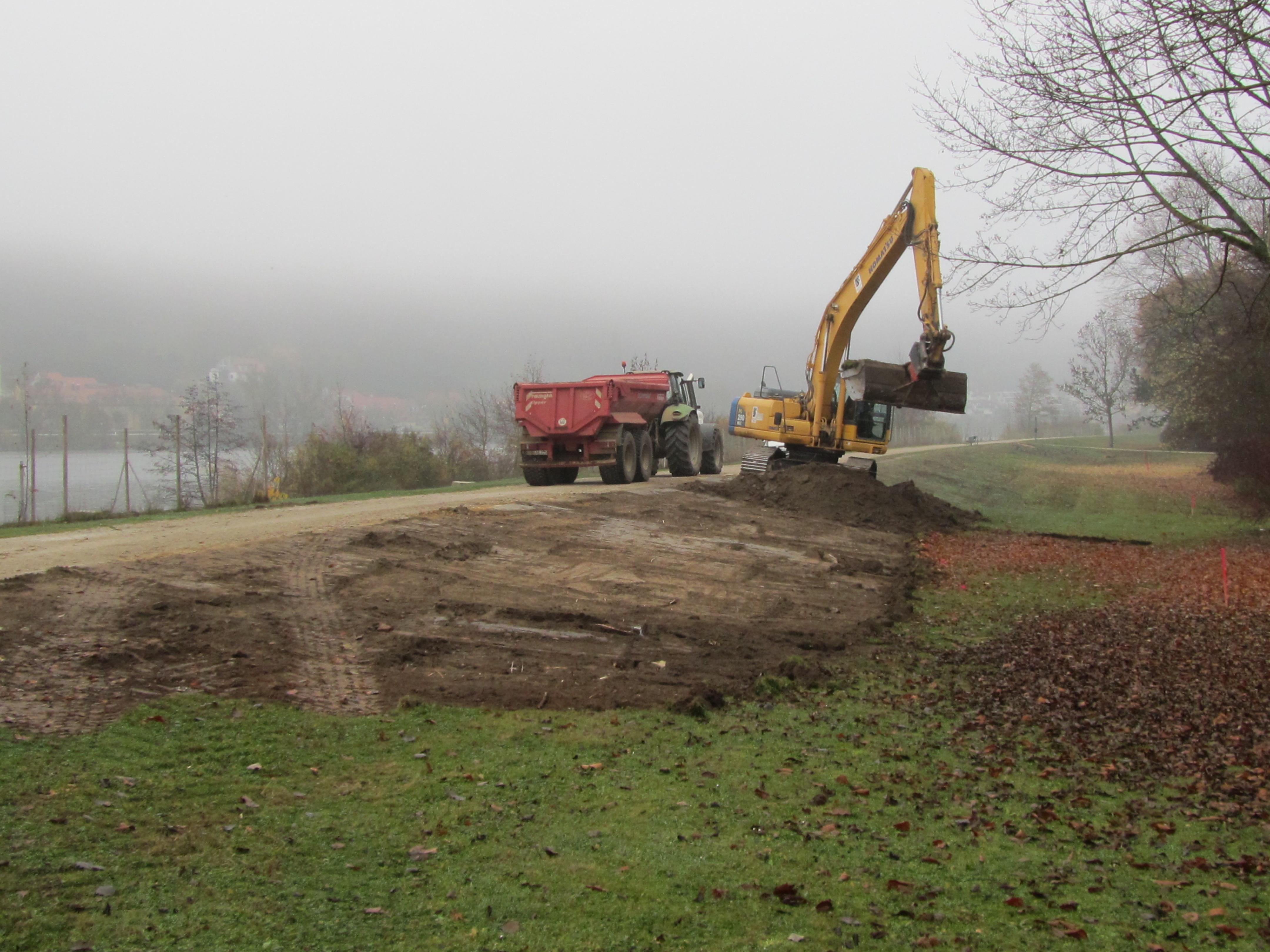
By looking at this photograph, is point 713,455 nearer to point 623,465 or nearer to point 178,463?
point 623,465

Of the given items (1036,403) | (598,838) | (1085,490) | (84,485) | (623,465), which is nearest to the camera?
(598,838)

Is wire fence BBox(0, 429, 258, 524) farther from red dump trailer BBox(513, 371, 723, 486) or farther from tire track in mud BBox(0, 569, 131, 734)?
tire track in mud BBox(0, 569, 131, 734)

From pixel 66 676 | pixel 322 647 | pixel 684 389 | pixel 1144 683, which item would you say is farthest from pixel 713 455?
pixel 66 676

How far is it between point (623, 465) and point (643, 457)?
1697 mm

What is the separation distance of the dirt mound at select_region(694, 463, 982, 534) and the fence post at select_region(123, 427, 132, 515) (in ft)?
37.8

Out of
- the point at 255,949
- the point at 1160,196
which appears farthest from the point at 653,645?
the point at 1160,196

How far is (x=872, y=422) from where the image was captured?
74.7 feet

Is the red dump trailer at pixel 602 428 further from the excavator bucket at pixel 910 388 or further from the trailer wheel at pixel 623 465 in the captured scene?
the excavator bucket at pixel 910 388

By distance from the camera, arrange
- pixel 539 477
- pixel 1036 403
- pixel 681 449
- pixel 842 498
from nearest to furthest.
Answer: pixel 842 498, pixel 539 477, pixel 681 449, pixel 1036 403

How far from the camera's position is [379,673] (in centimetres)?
810

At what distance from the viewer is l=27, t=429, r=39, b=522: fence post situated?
19.0 metres

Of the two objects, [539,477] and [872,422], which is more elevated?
[872,422]

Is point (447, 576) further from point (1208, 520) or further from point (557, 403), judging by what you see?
point (1208, 520)

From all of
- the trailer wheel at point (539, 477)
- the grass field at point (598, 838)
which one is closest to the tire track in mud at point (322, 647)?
the grass field at point (598, 838)
